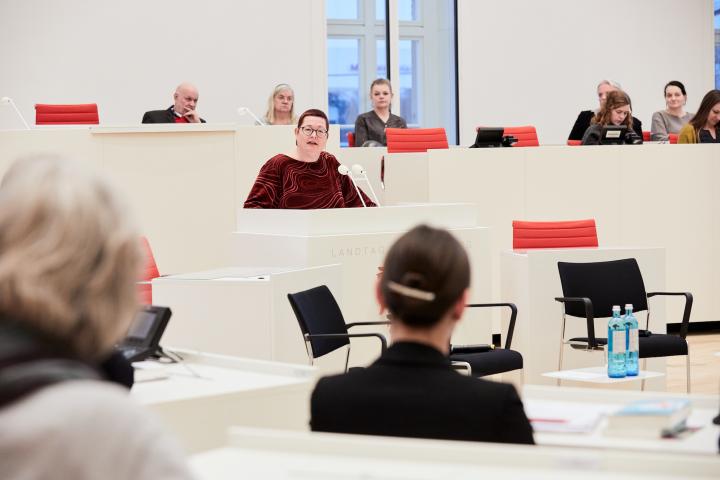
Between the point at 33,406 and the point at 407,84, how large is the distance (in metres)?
12.0

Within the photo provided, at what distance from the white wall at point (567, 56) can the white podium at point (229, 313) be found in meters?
8.09

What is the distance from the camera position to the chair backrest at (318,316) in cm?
457

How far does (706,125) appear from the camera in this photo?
8.12 meters

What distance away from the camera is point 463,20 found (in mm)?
12625

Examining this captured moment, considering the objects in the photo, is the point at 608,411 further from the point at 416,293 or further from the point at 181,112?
the point at 181,112

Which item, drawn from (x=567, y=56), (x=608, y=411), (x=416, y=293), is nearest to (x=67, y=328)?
(x=416, y=293)

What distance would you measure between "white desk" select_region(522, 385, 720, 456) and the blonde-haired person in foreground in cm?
145

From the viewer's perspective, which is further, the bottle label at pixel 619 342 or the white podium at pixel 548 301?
the white podium at pixel 548 301

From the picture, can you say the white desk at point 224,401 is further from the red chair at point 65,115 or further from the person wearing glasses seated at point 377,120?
the person wearing glasses seated at point 377,120

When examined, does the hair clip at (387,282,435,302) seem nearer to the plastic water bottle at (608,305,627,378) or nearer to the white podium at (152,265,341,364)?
the white podium at (152,265,341,364)

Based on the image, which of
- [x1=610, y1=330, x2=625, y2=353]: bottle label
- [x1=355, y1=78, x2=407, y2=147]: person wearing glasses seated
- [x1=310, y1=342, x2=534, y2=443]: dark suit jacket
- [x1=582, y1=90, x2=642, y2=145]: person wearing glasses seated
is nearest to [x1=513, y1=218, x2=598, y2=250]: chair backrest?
[x1=610, y1=330, x2=625, y2=353]: bottle label

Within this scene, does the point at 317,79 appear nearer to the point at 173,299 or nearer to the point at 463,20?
the point at 463,20

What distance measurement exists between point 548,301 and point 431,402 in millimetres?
4251

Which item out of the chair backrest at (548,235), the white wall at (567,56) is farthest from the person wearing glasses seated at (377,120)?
the chair backrest at (548,235)
